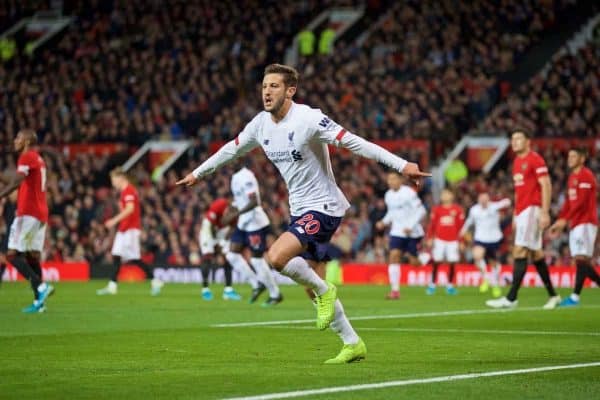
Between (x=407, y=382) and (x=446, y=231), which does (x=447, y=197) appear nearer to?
(x=446, y=231)

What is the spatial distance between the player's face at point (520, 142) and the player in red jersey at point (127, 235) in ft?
28.4

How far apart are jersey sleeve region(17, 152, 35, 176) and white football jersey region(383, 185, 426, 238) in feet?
28.4

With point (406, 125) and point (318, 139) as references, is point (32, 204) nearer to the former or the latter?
point (318, 139)

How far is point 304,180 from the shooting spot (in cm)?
1071

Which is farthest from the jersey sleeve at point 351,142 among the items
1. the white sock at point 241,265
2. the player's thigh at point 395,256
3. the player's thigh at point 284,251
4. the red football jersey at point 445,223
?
the red football jersey at point 445,223

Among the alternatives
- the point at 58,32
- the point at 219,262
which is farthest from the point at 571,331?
the point at 58,32

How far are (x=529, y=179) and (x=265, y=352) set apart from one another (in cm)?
799

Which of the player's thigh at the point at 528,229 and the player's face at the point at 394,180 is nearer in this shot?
the player's thigh at the point at 528,229

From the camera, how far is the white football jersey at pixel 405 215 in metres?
24.1

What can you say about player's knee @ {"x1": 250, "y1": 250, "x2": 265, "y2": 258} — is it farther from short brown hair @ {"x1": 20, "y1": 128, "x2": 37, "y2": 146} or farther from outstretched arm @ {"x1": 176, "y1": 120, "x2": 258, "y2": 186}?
outstretched arm @ {"x1": 176, "y1": 120, "x2": 258, "y2": 186}

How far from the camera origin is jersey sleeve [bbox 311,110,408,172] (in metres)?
9.85

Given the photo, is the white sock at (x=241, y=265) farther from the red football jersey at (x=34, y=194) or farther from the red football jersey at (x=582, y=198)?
the red football jersey at (x=582, y=198)

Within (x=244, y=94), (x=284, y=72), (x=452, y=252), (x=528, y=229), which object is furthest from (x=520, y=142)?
(x=244, y=94)

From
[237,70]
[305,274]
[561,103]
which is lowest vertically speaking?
[305,274]
